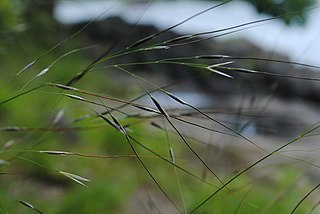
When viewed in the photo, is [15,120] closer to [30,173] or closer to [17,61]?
[30,173]

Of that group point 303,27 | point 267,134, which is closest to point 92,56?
point 267,134

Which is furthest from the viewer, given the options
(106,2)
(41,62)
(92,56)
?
(92,56)

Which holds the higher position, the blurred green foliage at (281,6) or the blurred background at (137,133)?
the blurred green foliage at (281,6)

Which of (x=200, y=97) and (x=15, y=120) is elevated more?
(x=15, y=120)

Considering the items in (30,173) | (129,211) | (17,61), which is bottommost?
(129,211)

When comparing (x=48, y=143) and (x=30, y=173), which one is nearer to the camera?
(x=30, y=173)

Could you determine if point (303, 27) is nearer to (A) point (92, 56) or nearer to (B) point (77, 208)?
(B) point (77, 208)

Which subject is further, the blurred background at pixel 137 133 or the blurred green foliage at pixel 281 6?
the blurred green foliage at pixel 281 6

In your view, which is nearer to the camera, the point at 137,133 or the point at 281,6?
the point at 137,133

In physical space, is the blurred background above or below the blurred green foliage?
below

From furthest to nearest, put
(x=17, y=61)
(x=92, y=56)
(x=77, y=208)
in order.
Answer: (x=92, y=56) < (x=17, y=61) < (x=77, y=208)

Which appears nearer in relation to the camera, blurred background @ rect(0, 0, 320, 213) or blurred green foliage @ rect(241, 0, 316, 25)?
blurred background @ rect(0, 0, 320, 213)
